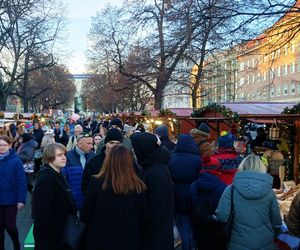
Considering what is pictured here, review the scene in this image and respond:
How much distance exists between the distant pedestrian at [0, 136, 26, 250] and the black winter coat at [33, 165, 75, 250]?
53.8 inches

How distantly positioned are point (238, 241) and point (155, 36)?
2139cm

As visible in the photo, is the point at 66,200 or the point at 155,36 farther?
the point at 155,36

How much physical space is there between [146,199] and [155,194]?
10 centimetres

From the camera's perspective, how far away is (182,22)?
1262 centimetres

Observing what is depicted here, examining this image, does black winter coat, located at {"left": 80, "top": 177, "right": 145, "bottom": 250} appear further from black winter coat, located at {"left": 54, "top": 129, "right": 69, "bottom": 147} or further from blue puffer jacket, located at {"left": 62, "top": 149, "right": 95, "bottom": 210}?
black winter coat, located at {"left": 54, "top": 129, "right": 69, "bottom": 147}

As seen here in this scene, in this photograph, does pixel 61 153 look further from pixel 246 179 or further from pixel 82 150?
pixel 246 179

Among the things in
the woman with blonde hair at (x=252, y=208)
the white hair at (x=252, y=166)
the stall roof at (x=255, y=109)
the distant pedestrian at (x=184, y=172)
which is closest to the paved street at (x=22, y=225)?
the distant pedestrian at (x=184, y=172)

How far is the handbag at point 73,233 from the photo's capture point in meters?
3.71

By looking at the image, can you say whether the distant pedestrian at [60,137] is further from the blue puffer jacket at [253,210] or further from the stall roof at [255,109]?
the blue puffer jacket at [253,210]

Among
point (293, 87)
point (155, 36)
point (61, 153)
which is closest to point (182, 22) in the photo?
point (61, 153)

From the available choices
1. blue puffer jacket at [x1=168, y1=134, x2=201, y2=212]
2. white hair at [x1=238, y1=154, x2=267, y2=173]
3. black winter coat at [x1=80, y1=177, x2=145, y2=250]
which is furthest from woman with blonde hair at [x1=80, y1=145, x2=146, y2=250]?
blue puffer jacket at [x1=168, y1=134, x2=201, y2=212]

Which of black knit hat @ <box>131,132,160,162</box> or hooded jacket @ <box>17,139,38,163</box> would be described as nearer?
black knit hat @ <box>131,132,160,162</box>

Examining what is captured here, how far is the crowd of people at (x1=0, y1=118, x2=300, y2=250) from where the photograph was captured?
11.6ft

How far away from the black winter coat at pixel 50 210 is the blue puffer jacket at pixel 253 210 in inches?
64.7
